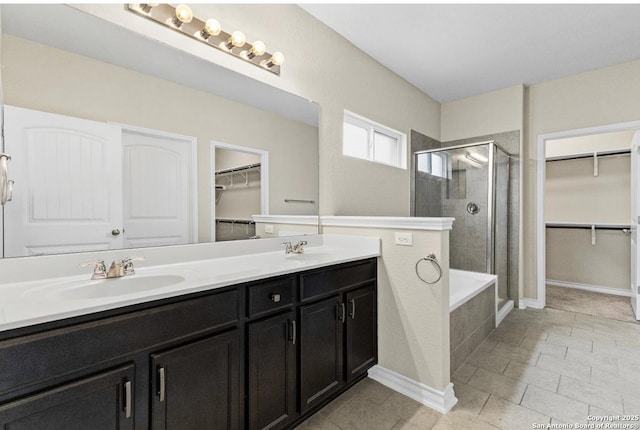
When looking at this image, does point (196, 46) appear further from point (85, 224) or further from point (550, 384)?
point (550, 384)

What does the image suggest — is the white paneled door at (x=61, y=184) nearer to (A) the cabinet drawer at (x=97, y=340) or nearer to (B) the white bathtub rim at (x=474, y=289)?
(A) the cabinet drawer at (x=97, y=340)

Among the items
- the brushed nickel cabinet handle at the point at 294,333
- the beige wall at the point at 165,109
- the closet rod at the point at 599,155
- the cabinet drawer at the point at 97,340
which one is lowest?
the brushed nickel cabinet handle at the point at 294,333

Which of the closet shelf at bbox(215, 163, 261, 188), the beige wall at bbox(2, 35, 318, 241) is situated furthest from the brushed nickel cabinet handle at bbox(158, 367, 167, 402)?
the closet shelf at bbox(215, 163, 261, 188)

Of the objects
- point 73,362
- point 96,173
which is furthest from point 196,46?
point 73,362

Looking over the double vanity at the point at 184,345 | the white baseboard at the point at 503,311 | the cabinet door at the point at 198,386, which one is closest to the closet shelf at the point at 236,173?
the double vanity at the point at 184,345

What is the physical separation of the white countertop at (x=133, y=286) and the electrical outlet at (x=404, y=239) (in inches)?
6.9

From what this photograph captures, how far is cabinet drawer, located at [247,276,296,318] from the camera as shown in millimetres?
Answer: 1376

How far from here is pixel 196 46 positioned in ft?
5.65

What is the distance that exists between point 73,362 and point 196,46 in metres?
1.62

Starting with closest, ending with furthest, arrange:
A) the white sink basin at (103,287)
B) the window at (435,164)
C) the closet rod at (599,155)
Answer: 1. the white sink basin at (103,287)
2. the window at (435,164)
3. the closet rod at (599,155)

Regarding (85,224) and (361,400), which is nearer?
(85,224)

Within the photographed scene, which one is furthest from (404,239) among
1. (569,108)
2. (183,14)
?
(569,108)

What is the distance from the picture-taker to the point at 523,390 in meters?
1.94

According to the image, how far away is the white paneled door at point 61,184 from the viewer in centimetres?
124
